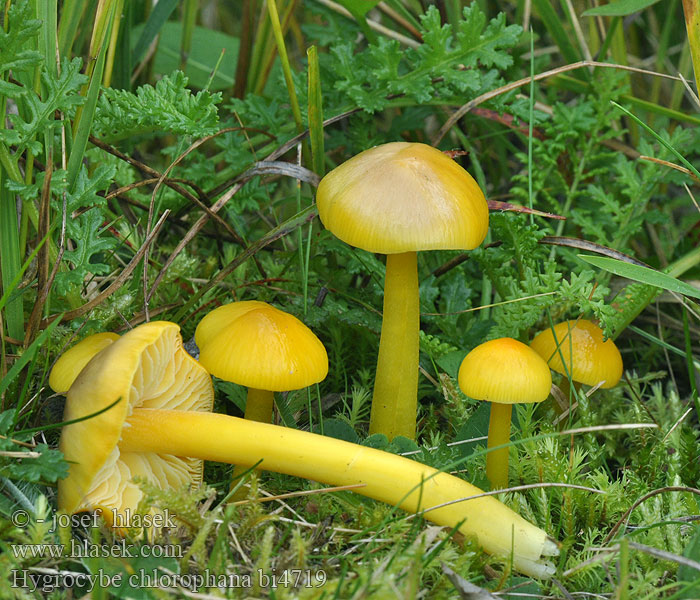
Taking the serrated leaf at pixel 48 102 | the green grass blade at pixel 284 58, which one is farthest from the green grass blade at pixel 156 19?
the serrated leaf at pixel 48 102

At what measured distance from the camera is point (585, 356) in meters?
2.10

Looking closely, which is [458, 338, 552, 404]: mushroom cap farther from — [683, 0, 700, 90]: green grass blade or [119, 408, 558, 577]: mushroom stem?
[683, 0, 700, 90]: green grass blade

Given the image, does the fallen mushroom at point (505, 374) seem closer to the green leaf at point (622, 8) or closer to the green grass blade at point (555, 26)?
the green leaf at point (622, 8)

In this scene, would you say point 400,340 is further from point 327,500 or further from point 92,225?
point 92,225

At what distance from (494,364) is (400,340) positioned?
318 mm

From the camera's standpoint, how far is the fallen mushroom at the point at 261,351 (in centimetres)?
173

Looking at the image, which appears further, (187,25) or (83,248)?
(187,25)

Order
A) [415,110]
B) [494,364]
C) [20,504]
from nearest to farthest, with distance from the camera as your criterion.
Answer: [20,504] < [494,364] < [415,110]

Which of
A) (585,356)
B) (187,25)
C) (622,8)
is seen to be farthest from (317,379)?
(187,25)

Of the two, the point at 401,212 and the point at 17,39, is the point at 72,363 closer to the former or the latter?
the point at 17,39

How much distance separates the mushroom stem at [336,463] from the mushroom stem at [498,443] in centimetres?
24

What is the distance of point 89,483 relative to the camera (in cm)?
154

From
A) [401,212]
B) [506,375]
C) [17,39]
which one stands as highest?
[17,39]

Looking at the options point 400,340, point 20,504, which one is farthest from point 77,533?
point 400,340
